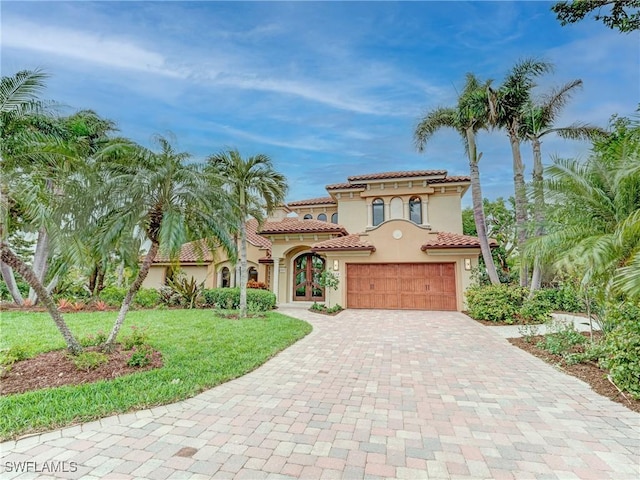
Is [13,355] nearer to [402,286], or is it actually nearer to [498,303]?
[402,286]

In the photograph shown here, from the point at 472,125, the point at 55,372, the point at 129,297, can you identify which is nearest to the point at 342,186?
the point at 472,125

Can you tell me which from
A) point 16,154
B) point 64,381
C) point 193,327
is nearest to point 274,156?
point 193,327

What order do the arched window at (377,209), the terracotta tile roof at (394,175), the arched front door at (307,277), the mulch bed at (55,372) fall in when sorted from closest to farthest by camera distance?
1. the mulch bed at (55,372)
2. the arched front door at (307,277)
3. the terracotta tile roof at (394,175)
4. the arched window at (377,209)

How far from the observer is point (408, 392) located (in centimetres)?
529

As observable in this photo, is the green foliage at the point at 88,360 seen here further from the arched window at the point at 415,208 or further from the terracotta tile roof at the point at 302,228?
the arched window at the point at 415,208

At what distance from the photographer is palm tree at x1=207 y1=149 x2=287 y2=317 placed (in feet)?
43.9

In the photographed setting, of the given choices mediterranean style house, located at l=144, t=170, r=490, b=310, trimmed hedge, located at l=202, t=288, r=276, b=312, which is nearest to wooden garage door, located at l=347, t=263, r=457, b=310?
mediterranean style house, located at l=144, t=170, r=490, b=310

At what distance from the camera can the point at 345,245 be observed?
1720 centimetres

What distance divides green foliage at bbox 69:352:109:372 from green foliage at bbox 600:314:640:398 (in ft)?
31.6

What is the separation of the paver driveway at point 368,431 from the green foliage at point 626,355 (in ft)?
1.74

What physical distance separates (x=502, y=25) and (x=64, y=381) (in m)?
15.9

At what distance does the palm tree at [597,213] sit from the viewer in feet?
19.2

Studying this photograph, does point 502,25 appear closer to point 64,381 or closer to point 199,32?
point 199,32

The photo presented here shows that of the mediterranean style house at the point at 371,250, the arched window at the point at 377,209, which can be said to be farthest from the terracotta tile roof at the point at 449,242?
the arched window at the point at 377,209
